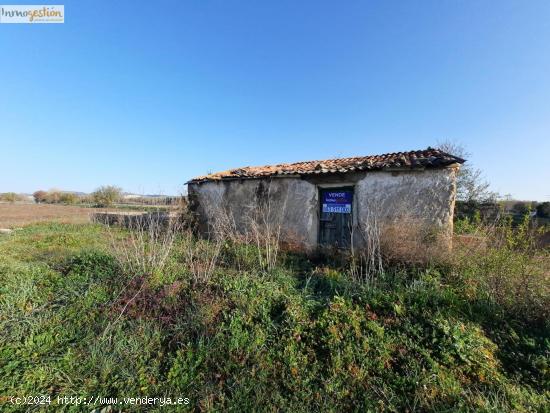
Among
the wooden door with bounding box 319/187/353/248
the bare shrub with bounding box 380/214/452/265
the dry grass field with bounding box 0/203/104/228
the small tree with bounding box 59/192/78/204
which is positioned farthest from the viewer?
the small tree with bounding box 59/192/78/204

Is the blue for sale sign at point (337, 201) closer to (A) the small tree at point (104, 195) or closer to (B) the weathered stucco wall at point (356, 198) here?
(B) the weathered stucco wall at point (356, 198)

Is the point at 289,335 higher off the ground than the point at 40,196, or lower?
lower

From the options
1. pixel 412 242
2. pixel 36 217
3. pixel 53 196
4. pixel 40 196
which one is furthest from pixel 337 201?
pixel 40 196

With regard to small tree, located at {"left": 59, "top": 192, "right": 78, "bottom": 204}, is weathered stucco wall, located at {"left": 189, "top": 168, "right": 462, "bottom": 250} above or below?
below

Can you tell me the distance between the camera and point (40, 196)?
152 ft

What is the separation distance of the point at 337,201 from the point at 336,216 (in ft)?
1.55

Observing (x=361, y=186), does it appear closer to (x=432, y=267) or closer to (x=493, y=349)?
(x=432, y=267)

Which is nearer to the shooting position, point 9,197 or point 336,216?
point 336,216

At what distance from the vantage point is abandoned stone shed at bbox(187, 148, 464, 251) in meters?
6.12

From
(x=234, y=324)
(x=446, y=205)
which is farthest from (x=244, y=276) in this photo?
(x=446, y=205)

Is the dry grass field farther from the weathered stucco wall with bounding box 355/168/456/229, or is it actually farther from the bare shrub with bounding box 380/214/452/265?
the bare shrub with bounding box 380/214/452/265

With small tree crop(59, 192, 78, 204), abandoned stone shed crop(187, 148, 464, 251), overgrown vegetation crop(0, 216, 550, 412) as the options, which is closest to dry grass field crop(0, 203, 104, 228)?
abandoned stone shed crop(187, 148, 464, 251)

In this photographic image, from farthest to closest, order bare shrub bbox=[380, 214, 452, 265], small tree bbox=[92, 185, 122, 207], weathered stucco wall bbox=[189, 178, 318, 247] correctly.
Answer: small tree bbox=[92, 185, 122, 207]
weathered stucco wall bbox=[189, 178, 318, 247]
bare shrub bbox=[380, 214, 452, 265]

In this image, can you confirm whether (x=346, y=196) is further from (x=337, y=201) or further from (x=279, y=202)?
(x=279, y=202)
